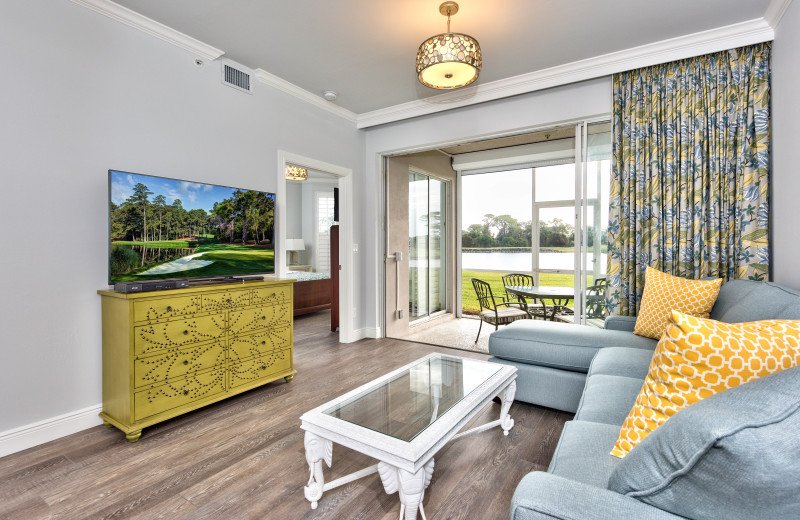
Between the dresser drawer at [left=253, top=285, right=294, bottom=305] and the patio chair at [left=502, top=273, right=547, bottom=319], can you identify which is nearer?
the dresser drawer at [left=253, top=285, right=294, bottom=305]

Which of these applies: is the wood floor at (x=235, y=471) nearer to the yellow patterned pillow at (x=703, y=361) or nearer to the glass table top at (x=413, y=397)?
the glass table top at (x=413, y=397)

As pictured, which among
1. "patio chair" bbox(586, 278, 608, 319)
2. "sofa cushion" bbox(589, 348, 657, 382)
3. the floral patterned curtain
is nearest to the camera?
"sofa cushion" bbox(589, 348, 657, 382)

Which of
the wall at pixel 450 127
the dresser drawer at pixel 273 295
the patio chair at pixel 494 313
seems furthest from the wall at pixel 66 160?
the patio chair at pixel 494 313

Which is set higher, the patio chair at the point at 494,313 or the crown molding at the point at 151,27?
the crown molding at the point at 151,27

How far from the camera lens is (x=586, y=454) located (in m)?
1.21

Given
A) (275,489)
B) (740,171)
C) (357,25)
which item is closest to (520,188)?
(740,171)

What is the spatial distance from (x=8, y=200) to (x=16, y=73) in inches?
29.0

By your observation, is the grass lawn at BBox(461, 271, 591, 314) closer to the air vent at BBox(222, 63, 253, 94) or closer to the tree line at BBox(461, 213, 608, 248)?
the tree line at BBox(461, 213, 608, 248)

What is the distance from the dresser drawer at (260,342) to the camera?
282 centimetres

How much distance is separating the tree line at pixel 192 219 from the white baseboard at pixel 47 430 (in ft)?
3.79

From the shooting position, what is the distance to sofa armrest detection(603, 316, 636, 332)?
2.92 m

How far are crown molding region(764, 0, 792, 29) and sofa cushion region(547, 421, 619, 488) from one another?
3027 millimetres

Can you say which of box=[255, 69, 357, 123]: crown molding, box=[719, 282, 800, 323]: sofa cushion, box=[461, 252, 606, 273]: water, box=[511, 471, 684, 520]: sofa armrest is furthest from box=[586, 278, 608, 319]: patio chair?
box=[255, 69, 357, 123]: crown molding

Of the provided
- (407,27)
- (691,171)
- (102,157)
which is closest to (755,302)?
(691,171)
